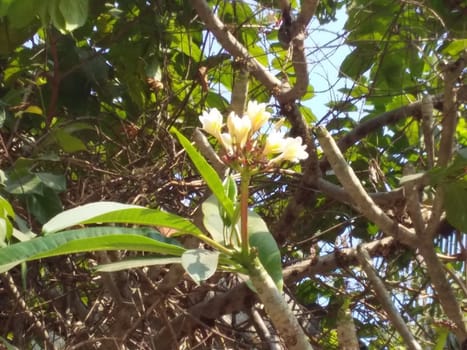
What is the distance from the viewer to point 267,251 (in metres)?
0.89

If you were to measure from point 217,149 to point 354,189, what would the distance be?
63 cm

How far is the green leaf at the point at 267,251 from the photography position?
2.83ft

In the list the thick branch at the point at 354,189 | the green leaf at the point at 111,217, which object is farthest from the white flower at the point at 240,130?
the thick branch at the point at 354,189

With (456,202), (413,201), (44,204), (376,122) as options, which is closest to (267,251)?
(413,201)

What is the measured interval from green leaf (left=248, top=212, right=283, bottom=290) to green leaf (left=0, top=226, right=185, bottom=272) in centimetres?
10

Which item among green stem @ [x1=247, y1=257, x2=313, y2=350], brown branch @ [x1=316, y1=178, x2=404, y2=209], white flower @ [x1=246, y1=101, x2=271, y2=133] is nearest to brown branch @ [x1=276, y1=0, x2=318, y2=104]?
brown branch @ [x1=316, y1=178, x2=404, y2=209]

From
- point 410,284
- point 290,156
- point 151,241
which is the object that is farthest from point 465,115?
point 151,241

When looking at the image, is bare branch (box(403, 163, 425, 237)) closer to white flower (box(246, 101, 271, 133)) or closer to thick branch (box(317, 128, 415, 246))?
thick branch (box(317, 128, 415, 246))

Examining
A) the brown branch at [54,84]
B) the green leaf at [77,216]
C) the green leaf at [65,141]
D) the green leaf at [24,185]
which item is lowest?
the green leaf at [77,216]

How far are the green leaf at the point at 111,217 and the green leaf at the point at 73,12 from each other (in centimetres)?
64

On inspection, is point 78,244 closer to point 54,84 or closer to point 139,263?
point 139,263

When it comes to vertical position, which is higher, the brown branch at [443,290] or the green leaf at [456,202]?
the green leaf at [456,202]

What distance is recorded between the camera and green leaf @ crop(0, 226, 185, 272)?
769mm

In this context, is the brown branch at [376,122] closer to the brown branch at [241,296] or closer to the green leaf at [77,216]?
the brown branch at [241,296]
